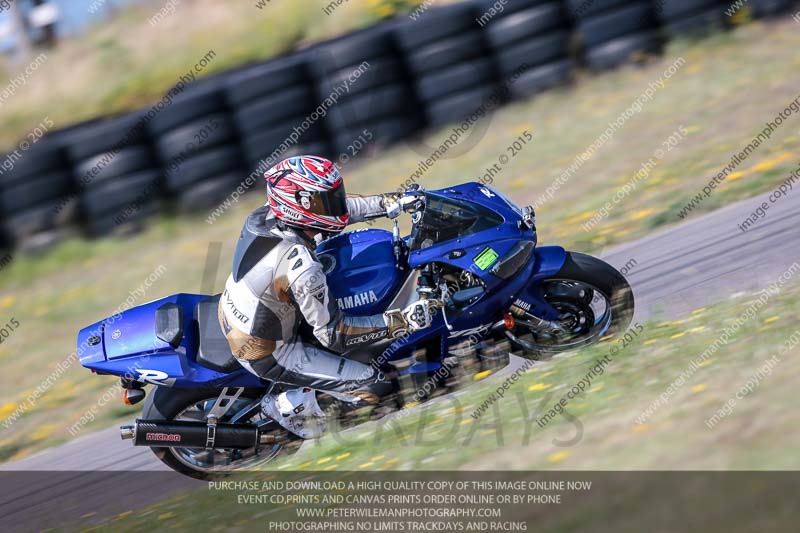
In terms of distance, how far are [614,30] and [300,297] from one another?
7664 mm

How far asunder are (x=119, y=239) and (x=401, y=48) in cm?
448

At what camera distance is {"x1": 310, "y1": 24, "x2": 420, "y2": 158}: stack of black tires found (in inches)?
435

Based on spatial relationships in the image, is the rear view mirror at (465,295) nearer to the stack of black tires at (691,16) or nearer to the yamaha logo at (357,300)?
the yamaha logo at (357,300)

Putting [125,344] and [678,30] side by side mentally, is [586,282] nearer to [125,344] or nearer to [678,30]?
[125,344]

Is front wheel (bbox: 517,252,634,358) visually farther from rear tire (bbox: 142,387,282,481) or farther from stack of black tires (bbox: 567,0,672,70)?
stack of black tires (bbox: 567,0,672,70)

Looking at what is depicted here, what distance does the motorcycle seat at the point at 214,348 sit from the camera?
5.86m

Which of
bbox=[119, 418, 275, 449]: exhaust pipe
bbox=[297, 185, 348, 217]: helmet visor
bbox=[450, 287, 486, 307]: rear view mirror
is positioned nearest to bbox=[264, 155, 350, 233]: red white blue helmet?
bbox=[297, 185, 348, 217]: helmet visor

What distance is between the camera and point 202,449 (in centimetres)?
640

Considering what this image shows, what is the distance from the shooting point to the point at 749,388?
15.8ft

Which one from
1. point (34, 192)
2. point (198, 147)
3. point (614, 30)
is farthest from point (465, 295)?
point (34, 192)

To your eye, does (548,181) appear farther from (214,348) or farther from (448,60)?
(214,348)

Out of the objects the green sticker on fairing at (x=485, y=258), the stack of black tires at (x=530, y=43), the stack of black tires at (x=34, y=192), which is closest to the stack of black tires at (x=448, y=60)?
the stack of black tires at (x=530, y=43)

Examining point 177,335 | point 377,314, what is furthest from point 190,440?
point 377,314

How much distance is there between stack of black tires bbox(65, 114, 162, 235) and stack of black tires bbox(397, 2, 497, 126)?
356cm
